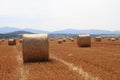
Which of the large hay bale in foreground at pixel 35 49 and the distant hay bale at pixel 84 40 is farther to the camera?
the distant hay bale at pixel 84 40

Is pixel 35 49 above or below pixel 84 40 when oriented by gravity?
above

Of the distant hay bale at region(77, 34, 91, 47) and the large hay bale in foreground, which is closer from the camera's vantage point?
the large hay bale in foreground

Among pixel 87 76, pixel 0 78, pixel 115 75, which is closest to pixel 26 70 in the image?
pixel 0 78

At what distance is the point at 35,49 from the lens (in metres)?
18.6

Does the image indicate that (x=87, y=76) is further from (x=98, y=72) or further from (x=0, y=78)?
(x=0, y=78)

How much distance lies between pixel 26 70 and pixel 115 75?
4668 millimetres

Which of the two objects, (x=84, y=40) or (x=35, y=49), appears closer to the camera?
(x=35, y=49)

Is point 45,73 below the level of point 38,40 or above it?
below

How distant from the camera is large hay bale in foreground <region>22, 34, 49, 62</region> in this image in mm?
18547

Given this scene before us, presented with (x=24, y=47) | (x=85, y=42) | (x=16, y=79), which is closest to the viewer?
(x=16, y=79)

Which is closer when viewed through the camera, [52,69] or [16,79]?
[16,79]

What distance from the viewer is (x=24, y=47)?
1859 cm

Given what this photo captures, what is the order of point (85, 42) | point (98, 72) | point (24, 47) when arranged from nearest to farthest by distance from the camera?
point (98, 72) < point (24, 47) < point (85, 42)

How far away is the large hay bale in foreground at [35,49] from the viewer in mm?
18547
